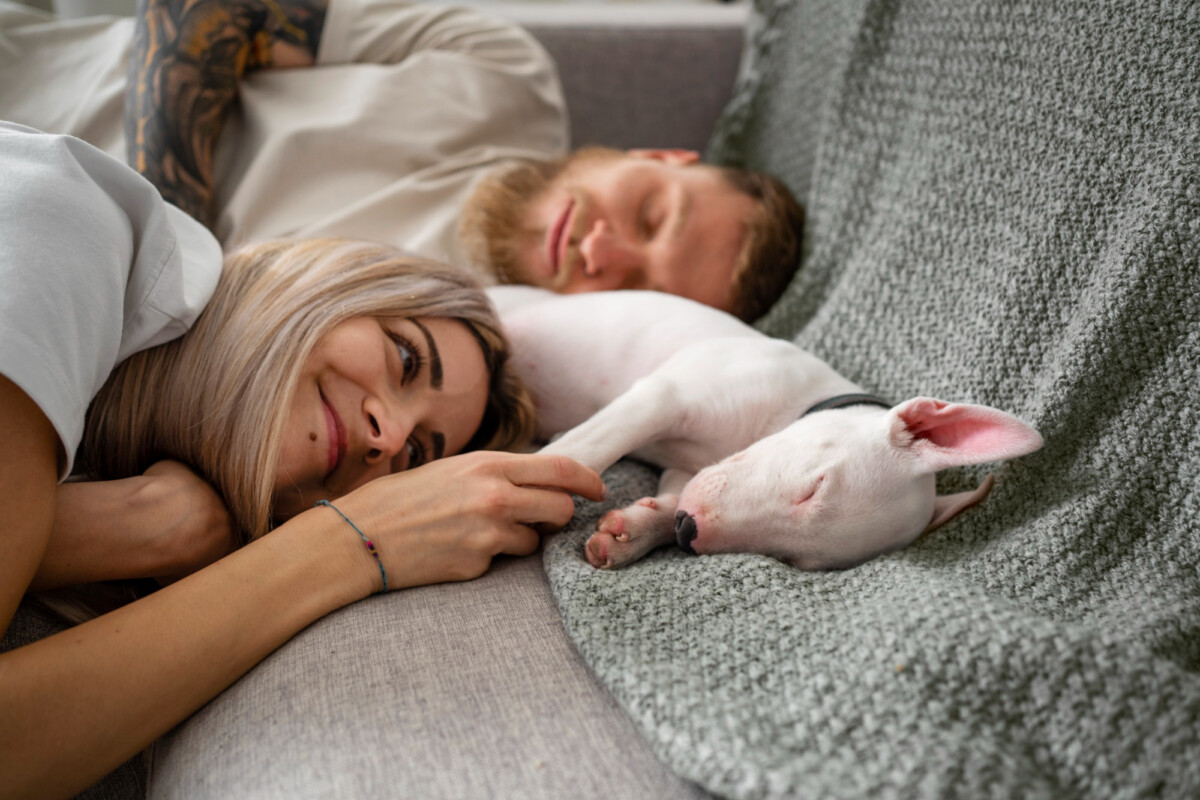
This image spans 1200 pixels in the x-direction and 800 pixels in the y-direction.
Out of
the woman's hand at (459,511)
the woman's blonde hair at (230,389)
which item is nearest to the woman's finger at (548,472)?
the woman's hand at (459,511)

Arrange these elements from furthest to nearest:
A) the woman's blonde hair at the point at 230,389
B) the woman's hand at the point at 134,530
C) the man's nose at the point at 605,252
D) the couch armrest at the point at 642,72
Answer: the couch armrest at the point at 642,72
the man's nose at the point at 605,252
the woman's blonde hair at the point at 230,389
the woman's hand at the point at 134,530

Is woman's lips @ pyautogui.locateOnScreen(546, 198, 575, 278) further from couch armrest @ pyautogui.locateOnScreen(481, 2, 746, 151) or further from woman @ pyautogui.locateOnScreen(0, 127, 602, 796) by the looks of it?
couch armrest @ pyautogui.locateOnScreen(481, 2, 746, 151)

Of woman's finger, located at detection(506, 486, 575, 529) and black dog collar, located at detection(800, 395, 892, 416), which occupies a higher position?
black dog collar, located at detection(800, 395, 892, 416)

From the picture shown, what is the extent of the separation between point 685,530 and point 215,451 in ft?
1.77

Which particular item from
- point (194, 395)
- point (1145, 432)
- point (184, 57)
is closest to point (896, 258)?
point (1145, 432)

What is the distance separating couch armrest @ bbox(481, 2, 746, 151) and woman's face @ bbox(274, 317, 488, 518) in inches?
47.6

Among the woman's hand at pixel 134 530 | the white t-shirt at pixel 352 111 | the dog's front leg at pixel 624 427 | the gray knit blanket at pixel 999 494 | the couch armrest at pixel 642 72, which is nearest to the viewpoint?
the gray knit blanket at pixel 999 494

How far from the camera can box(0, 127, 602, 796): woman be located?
2.19ft

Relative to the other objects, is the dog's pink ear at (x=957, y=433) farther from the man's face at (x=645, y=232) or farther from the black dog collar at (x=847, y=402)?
the man's face at (x=645, y=232)

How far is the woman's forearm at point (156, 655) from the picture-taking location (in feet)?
2.11

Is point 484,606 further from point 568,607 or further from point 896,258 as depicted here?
point 896,258

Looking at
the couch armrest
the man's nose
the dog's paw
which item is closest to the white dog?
the dog's paw

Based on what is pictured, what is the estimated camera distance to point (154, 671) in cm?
70

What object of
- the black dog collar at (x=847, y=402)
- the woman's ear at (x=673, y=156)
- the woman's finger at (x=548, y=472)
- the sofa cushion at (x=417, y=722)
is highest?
the woman's ear at (x=673, y=156)
